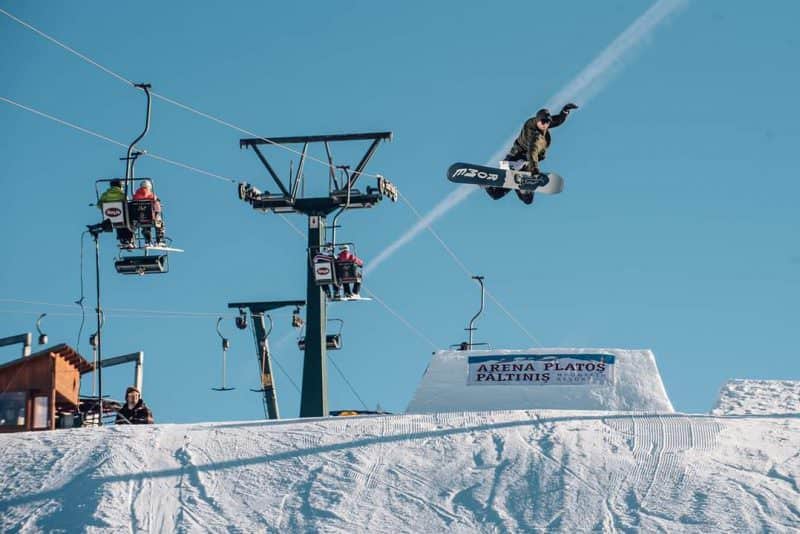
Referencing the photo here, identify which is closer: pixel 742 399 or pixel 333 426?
pixel 333 426

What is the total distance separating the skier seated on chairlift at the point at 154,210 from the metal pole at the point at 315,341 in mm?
6193

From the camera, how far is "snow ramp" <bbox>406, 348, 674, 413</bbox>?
21.0 meters

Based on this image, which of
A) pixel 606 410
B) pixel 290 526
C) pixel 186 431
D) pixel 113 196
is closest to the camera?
pixel 290 526

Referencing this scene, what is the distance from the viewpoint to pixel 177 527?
52.2ft

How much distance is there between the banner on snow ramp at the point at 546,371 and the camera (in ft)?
70.0

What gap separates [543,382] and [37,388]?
22.0ft

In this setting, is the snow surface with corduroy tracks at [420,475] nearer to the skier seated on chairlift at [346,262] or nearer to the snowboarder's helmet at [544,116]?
the snowboarder's helmet at [544,116]

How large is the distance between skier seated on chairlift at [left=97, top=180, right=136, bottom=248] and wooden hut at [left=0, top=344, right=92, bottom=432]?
1880mm

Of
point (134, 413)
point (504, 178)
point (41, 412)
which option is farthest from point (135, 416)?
point (504, 178)

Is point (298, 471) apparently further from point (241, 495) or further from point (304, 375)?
point (304, 375)

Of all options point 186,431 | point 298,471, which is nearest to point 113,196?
point 186,431

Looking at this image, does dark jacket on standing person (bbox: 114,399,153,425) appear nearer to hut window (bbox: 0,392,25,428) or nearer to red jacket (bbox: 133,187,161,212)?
hut window (bbox: 0,392,25,428)

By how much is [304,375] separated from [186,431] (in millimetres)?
11023

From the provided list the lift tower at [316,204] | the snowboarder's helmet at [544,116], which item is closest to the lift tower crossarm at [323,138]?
the lift tower at [316,204]
